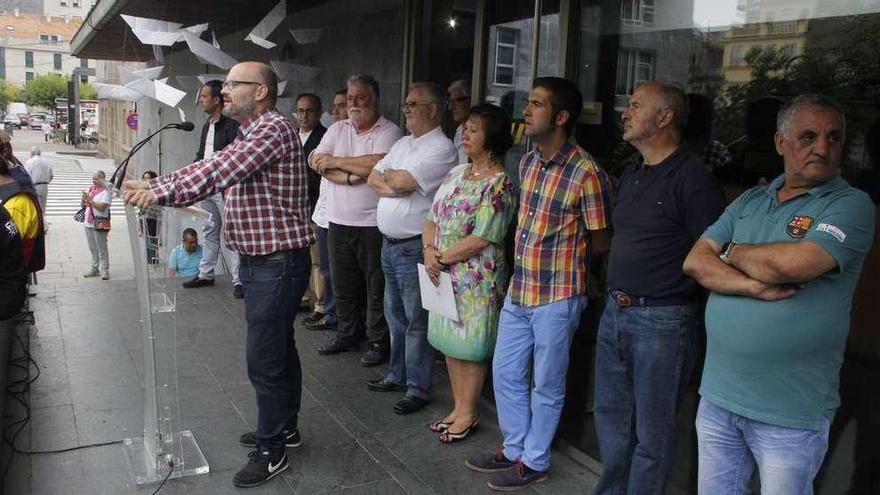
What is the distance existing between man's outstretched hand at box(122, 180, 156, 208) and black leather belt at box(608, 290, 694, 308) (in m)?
1.74

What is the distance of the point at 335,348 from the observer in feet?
16.5

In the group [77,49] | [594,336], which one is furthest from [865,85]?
[77,49]

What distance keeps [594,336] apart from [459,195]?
0.94 meters

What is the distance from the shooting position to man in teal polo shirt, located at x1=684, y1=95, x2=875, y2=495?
1990mm

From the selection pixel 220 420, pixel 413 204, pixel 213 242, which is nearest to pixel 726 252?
pixel 413 204

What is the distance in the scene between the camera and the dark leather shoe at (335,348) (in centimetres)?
501

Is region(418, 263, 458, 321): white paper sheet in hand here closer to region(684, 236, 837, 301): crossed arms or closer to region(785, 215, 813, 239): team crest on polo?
region(684, 236, 837, 301): crossed arms

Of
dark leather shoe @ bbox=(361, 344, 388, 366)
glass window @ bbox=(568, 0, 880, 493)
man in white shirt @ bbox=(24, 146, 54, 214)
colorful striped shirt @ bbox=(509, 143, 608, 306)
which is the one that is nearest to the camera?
glass window @ bbox=(568, 0, 880, 493)

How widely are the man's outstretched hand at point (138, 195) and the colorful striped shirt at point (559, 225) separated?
1.49 m

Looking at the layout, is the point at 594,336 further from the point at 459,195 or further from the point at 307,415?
the point at 307,415

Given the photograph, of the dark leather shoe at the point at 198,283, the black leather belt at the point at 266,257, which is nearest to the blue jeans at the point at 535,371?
the black leather belt at the point at 266,257

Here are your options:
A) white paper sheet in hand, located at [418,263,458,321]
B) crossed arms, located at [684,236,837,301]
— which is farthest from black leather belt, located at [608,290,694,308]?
white paper sheet in hand, located at [418,263,458,321]

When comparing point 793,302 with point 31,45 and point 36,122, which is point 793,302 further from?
point 31,45

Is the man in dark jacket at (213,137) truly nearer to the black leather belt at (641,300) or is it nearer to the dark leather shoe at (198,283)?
the dark leather shoe at (198,283)
